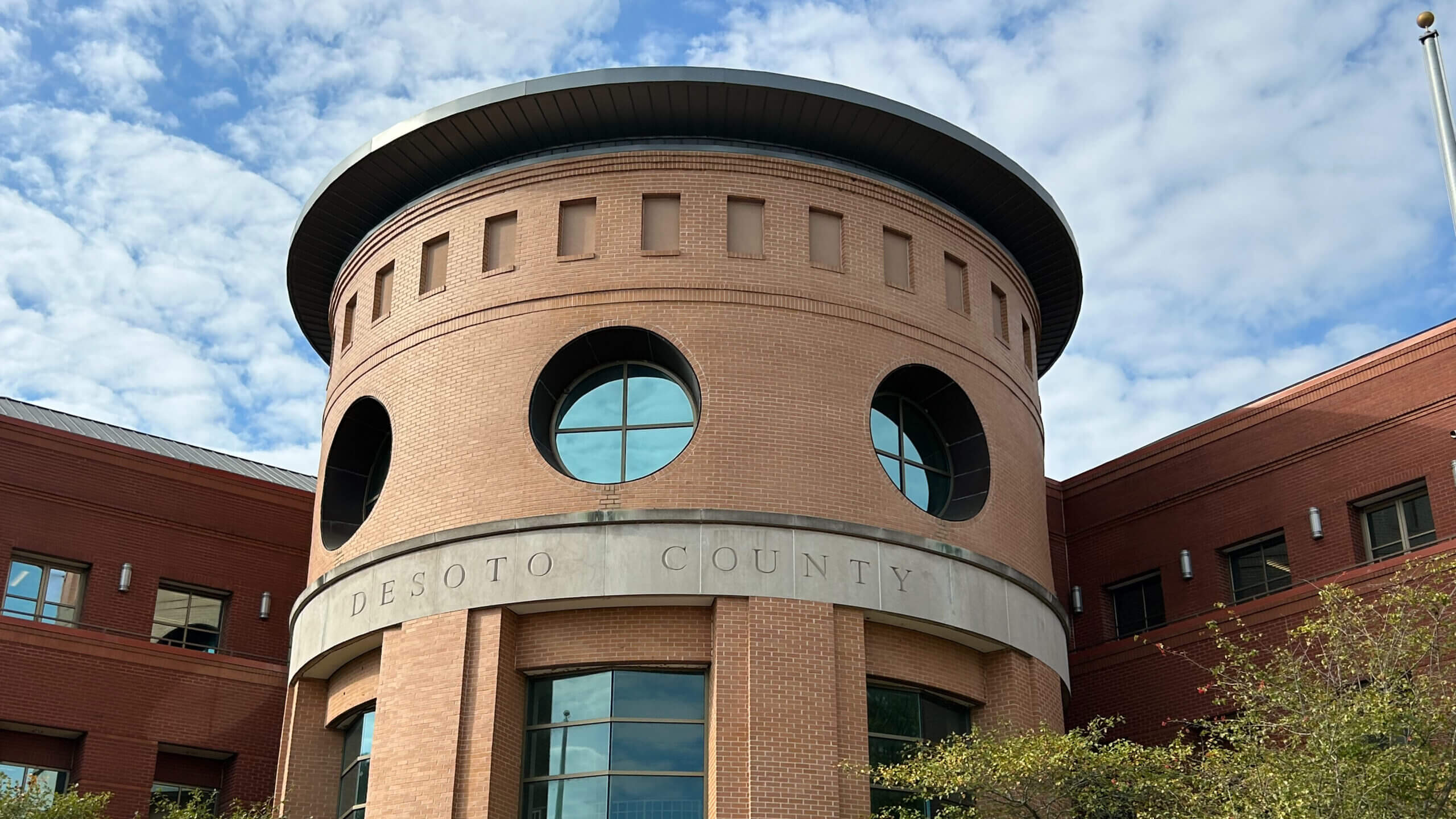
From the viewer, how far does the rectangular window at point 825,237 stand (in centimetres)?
2745

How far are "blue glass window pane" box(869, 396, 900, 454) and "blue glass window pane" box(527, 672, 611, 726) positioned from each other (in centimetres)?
655

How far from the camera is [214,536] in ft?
109

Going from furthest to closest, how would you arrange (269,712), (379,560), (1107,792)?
(269,712) → (379,560) → (1107,792)

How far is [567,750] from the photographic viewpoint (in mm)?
23953

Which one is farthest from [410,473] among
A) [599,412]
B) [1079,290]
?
[1079,290]

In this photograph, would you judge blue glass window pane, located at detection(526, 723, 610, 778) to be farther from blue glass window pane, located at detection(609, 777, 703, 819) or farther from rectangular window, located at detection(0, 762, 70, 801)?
rectangular window, located at detection(0, 762, 70, 801)

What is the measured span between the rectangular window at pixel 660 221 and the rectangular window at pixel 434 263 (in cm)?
370

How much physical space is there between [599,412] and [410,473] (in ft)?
11.0

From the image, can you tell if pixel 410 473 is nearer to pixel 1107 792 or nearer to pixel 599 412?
pixel 599 412

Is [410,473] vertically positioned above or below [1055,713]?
above

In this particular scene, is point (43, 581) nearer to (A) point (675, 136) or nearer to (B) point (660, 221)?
(B) point (660, 221)

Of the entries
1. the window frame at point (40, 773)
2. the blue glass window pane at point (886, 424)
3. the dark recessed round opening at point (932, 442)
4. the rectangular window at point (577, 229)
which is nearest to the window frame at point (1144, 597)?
the dark recessed round opening at point (932, 442)

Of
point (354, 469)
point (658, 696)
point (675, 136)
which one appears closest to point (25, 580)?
point (354, 469)

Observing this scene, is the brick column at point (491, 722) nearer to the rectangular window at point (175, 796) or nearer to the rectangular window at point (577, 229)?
the rectangular window at point (577, 229)
